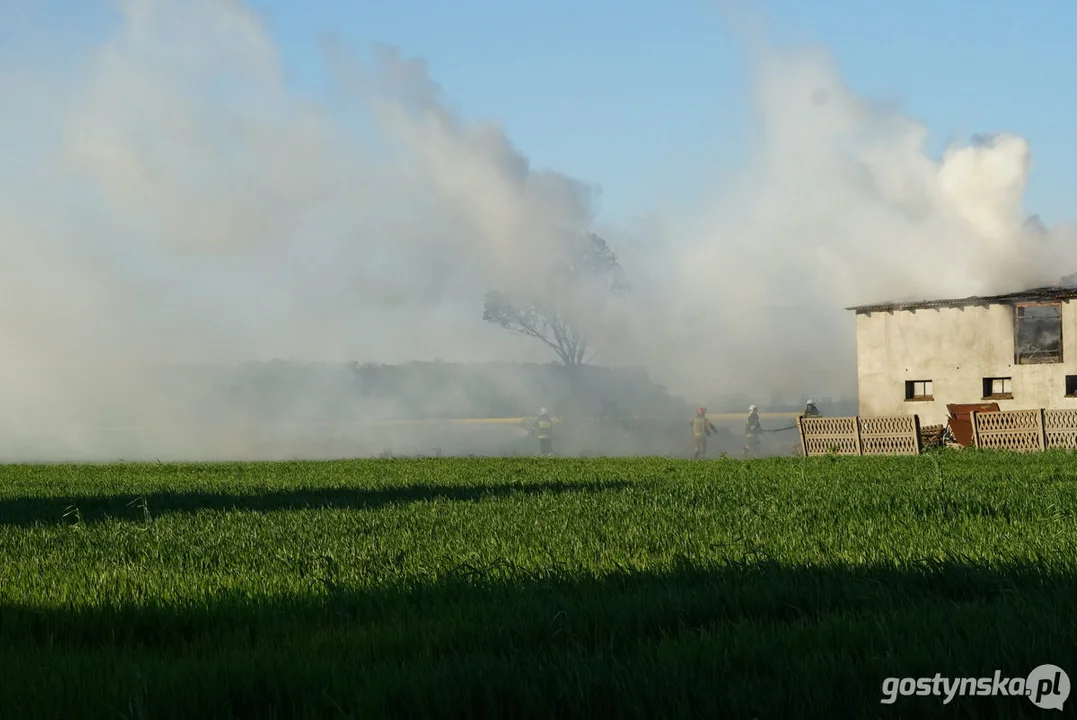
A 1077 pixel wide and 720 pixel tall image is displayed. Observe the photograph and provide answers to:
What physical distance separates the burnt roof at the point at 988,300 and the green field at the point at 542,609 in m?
27.7

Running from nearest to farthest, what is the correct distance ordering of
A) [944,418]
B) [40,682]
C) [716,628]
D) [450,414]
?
[40,682] → [716,628] → [944,418] → [450,414]

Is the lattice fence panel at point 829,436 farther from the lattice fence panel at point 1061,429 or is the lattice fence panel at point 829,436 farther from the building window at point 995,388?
the building window at point 995,388

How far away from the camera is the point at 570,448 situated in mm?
60500

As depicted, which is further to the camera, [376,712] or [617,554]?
[617,554]

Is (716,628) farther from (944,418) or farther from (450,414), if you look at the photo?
(450,414)

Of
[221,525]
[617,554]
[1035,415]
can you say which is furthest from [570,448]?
[617,554]

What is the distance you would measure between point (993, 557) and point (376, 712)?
5.33 meters

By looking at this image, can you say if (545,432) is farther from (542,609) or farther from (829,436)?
(542,609)

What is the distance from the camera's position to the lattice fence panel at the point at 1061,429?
104ft

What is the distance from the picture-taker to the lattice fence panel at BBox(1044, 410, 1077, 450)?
31.6 metres

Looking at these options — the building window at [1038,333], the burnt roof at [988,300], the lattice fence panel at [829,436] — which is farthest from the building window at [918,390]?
the lattice fence panel at [829,436]

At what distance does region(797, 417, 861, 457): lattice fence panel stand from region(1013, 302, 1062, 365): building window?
9557 mm

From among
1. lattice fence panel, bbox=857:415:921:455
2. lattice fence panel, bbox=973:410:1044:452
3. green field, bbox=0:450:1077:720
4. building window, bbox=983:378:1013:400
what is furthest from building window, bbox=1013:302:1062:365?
green field, bbox=0:450:1077:720

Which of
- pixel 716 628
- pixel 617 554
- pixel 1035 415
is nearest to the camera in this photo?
pixel 716 628
